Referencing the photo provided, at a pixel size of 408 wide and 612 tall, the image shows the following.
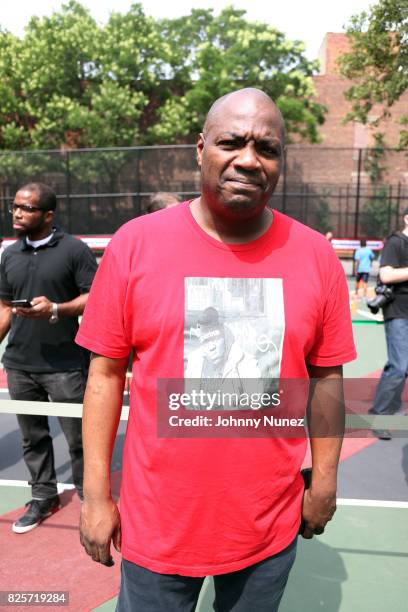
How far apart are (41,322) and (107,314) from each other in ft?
7.16

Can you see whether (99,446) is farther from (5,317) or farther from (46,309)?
(5,317)

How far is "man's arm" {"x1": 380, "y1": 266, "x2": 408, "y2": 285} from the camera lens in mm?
4621

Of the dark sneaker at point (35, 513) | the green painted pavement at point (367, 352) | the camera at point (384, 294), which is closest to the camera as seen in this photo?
the dark sneaker at point (35, 513)

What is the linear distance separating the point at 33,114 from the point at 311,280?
97.9 ft

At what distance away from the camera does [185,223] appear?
1.61 metres

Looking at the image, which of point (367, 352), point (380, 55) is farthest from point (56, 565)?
point (380, 55)

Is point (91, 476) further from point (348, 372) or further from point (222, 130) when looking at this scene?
point (348, 372)

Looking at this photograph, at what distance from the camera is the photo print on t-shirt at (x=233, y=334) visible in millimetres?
1529

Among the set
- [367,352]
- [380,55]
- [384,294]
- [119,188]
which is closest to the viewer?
[384,294]

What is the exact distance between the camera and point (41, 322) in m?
3.57

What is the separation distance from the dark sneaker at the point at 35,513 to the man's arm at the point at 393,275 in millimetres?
3074

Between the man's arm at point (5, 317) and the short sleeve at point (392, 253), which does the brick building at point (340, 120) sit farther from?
the man's arm at point (5, 317)

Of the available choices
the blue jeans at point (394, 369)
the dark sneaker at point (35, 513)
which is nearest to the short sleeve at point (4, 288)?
the dark sneaker at point (35, 513)

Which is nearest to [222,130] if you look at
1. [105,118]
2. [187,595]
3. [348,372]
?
[187,595]
